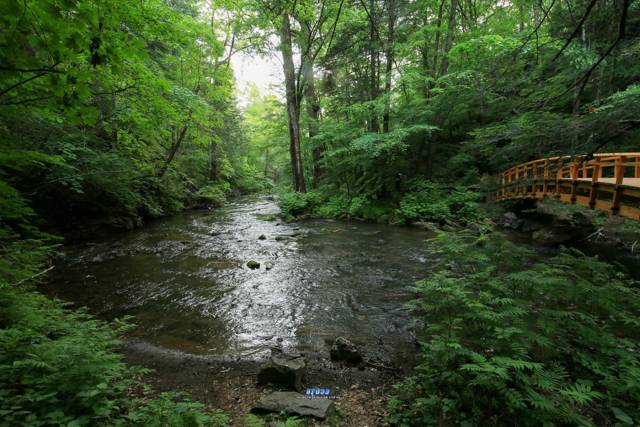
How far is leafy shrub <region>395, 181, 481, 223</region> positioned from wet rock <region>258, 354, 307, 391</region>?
10.5 meters

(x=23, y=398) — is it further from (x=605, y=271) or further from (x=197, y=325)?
(x=605, y=271)

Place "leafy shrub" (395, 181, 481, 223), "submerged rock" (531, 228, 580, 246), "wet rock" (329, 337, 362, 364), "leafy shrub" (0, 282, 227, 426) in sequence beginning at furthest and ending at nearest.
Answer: "leafy shrub" (395, 181, 481, 223) < "submerged rock" (531, 228, 580, 246) < "wet rock" (329, 337, 362, 364) < "leafy shrub" (0, 282, 227, 426)

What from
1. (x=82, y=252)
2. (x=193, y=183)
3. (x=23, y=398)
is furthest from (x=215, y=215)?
(x=23, y=398)

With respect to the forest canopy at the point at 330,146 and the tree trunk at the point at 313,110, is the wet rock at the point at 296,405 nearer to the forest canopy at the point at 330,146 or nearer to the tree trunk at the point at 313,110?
the forest canopy at the point at 330,146

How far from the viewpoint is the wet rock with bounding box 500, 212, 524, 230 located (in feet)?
39.1

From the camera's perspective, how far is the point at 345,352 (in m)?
4.29

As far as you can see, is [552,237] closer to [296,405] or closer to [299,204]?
[296,405]

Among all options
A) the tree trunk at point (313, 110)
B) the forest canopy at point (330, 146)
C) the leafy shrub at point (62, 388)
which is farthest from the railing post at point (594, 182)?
the tree trunk at point (313, 110)

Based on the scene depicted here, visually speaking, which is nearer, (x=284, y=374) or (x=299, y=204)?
(x=284, y=374)

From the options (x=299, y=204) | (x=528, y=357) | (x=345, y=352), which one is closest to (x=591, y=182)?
(x=528, y=357)

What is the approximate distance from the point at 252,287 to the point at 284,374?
11.7ft

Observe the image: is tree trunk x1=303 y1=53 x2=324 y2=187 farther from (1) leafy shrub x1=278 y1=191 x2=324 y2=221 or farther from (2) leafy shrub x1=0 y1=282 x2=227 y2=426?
(2) leafy shrub x1=0 y1=282 x2=227 y2=426

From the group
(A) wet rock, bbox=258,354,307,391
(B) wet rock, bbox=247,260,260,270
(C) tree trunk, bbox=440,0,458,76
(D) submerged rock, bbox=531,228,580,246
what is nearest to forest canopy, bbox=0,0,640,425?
(A) wet rock, bbox=258,354,307,391

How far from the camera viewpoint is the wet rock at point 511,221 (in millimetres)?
11917
